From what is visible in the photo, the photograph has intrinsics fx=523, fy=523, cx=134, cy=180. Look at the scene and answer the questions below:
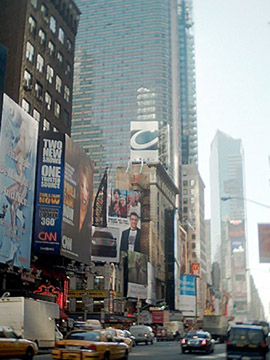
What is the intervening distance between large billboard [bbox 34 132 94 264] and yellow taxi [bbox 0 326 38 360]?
3317cm

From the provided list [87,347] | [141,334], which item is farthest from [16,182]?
[87,347]

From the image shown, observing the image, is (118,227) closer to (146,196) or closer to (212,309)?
(146,196)

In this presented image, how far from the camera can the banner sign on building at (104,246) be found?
304 feet

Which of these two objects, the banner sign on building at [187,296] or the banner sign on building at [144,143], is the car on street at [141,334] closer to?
the banner sign on building at [187,296]

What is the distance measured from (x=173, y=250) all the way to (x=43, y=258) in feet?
261

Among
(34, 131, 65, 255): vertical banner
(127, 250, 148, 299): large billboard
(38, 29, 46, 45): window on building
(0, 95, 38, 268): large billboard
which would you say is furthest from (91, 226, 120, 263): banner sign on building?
(0, 95, 38, 268): large billboard

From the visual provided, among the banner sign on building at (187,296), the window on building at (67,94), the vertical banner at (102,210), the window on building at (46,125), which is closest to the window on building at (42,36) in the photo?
the window on building at (67,94)

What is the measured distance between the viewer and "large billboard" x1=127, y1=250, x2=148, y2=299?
96500 mm

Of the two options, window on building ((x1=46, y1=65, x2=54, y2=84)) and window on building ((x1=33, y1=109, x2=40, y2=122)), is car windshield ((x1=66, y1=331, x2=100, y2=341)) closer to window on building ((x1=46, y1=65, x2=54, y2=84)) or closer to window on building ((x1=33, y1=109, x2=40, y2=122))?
window on building ((x1=33, y1=109, x2=40, y2=122))

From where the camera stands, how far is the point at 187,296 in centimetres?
13888

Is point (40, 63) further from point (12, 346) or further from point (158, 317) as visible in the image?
point (158, 317)

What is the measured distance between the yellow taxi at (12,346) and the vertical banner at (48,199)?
33124 mm

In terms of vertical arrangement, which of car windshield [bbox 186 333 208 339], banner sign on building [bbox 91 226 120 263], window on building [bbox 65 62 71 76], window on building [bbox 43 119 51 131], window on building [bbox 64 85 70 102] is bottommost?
car windshield [bbox 186 333 208 339]

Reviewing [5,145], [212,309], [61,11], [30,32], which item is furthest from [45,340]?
[212,309]
